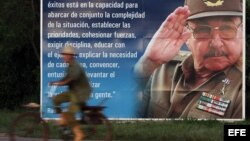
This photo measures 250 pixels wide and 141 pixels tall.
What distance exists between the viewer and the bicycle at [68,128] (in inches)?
428

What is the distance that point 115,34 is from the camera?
17234mm

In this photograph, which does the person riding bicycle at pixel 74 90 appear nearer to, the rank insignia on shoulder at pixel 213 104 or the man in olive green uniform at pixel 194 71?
the man in olive green uniform at pixel 194 71

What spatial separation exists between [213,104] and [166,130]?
2.77m

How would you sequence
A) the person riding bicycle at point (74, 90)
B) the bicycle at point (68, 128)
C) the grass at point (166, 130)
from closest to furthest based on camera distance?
the person riding bicycle at point (74, 90), the bicycle at point (68, 128), the grass at point (166, 130)

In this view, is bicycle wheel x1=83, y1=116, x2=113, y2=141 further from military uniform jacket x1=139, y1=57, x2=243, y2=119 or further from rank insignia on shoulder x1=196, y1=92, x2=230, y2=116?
rank insignia on shoulder x1=196, y1=92, x2=230, y2=116

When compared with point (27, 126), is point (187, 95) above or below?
below

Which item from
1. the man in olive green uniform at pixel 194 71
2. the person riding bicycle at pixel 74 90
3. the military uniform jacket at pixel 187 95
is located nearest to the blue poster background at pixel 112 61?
the man in olive green uniform at pixel 194 71

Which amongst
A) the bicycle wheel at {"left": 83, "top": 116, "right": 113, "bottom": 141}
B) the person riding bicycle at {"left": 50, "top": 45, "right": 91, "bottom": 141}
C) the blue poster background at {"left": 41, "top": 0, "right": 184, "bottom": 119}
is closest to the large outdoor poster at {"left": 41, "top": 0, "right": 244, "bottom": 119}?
the blue poster background at {"left": 41, "top": 0, "right": 184, "bottom": 119}

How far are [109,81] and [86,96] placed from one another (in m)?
6.58

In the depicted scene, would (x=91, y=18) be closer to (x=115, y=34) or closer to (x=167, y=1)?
→ (x=115, y=34)

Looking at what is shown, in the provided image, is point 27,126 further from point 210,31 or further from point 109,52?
point 210,31

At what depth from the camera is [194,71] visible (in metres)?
17.2

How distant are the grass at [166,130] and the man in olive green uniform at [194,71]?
53 cm

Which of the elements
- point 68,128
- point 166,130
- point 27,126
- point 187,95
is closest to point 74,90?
point 68,128
